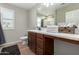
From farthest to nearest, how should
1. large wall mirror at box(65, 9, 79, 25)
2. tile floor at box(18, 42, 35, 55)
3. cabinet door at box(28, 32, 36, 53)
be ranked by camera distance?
cabinet door at box(28, 32, 36, 53), tile floor at box(18, 42, 35, 55), large wall mirror at box(65, 9, 79, 25)

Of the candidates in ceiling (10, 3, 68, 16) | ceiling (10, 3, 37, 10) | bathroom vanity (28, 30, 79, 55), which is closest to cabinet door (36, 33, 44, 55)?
bathroom vanity (28, 30, 79, 55)

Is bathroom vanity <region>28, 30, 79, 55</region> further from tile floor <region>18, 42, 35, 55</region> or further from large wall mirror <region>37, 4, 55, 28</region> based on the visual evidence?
large wall mirror <region>37, 4, 55, 28</region>

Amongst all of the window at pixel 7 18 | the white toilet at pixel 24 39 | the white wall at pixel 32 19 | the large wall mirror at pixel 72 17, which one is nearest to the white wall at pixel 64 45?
the large wall mirror at pixel 72 17

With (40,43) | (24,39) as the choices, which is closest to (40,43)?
(40,43)

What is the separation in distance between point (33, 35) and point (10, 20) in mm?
526

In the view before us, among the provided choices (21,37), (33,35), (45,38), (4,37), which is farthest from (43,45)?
(4,37)

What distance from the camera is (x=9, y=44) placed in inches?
80.4

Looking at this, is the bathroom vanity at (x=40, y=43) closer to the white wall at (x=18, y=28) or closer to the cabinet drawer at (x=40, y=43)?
the cabinet drawer at (x=40, y=43)

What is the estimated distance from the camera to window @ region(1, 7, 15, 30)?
2.00m

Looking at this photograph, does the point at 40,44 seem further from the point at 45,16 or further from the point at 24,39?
the point at 45,16

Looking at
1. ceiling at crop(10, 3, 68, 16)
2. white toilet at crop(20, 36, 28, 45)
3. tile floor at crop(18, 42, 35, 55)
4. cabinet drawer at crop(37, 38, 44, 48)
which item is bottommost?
tile floor at crop(18, 42, 35, 55)

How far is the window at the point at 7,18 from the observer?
6.57ft

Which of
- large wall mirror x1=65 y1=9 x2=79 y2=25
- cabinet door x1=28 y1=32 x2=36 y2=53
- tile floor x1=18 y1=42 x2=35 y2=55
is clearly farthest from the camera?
cabinet door x1=28 y1=32 x2=36 y2=53

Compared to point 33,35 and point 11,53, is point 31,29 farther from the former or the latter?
point 11,53
